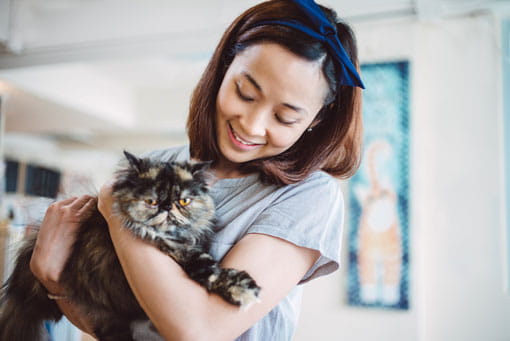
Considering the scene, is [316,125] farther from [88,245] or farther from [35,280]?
[35,280]

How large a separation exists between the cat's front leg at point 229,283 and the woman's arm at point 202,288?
2cm

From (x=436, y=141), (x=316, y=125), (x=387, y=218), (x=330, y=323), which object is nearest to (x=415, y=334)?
(x=330, y=323)

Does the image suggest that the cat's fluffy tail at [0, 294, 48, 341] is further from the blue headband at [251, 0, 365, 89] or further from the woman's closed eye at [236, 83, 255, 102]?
the blue headband at [251, 0, 365, 89]

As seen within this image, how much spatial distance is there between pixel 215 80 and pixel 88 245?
2.25 feet

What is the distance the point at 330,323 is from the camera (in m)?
3.17

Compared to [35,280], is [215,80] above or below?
above

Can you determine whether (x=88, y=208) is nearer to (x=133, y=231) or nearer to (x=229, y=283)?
(x=133, y=231)

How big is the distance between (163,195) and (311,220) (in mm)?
497

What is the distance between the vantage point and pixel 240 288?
969 millimetres

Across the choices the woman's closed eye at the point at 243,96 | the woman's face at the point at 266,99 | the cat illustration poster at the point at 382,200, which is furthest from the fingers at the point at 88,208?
the cat illustration poster at the point at 382,200

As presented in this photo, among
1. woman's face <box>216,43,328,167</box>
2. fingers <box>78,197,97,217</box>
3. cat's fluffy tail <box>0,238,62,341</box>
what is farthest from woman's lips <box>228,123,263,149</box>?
cat's fluffy tail <box>0,238,62,341</box>

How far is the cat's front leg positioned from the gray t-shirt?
119 mm

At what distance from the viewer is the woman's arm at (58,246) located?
1217 mm

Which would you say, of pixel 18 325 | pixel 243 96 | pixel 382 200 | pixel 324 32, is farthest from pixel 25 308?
pixel 382 200
